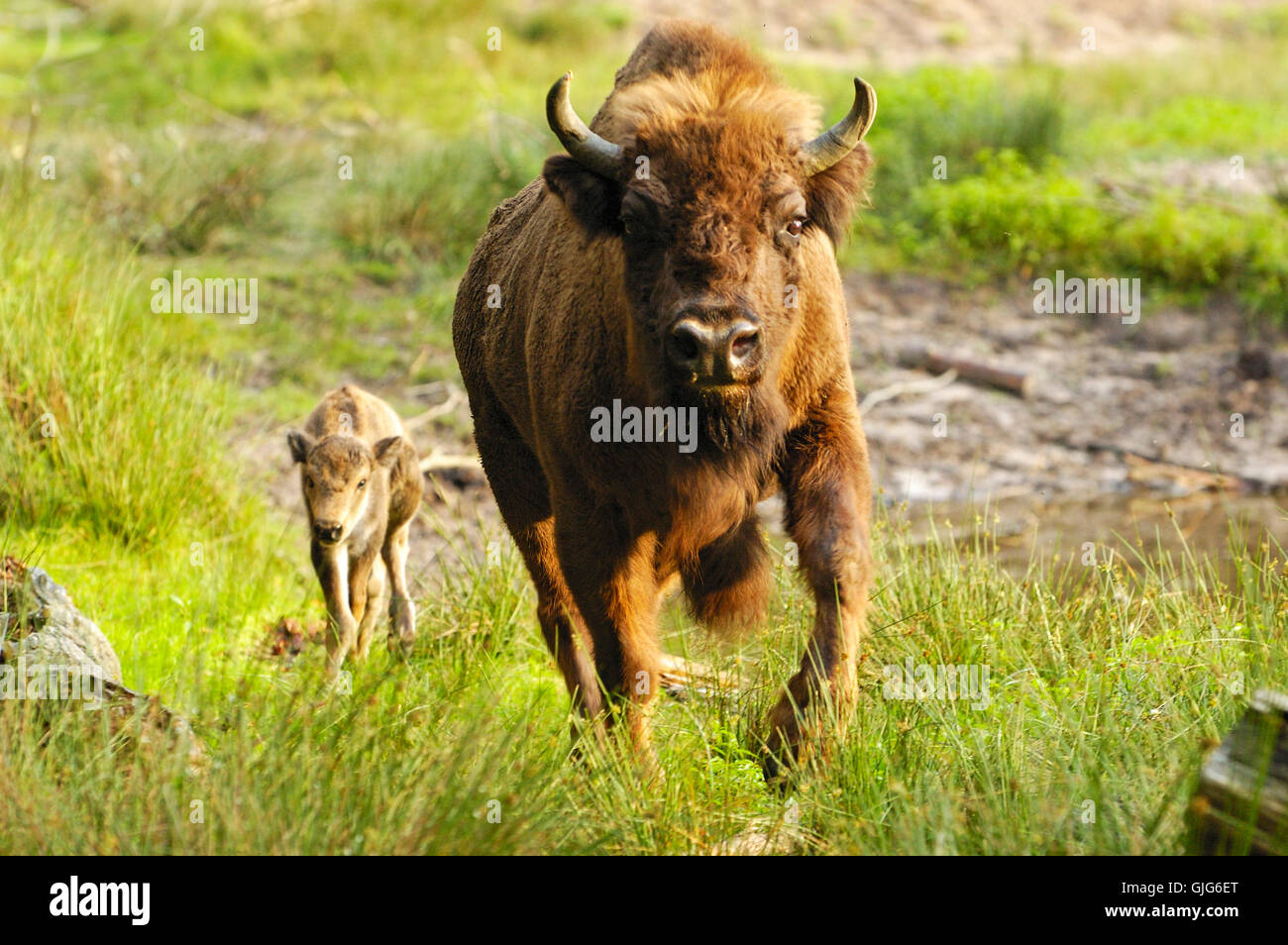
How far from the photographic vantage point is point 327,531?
21.4ft

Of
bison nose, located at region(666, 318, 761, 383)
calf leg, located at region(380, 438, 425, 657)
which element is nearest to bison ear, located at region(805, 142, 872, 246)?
bison nose, located at region(666, 318, 761, 383)

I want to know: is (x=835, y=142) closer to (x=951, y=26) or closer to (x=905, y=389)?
(x=905, y=389)

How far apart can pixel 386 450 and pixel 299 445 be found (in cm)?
42

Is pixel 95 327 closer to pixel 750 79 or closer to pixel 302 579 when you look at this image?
pixel 302 579

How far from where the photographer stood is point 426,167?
42.9ft

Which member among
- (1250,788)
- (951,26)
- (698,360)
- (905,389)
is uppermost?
(951,26)

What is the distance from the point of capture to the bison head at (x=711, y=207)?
458 cm
